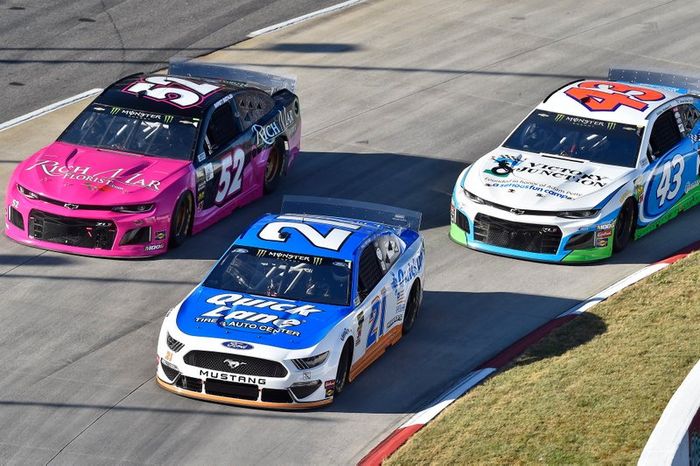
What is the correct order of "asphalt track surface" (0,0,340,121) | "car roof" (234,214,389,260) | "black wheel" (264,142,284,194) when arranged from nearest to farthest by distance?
"car roof" (234,214,389,260), "black wheel" (264,142,284,194), "asphalt track surface" (0,0,340,121)

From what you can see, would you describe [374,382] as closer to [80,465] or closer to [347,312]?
[347,312]

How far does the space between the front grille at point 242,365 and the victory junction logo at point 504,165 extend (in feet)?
19.7

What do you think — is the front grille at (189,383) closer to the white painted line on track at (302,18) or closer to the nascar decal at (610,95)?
the nascar decal at (610,95)

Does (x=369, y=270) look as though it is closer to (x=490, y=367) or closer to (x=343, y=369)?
(x=343, y=369)

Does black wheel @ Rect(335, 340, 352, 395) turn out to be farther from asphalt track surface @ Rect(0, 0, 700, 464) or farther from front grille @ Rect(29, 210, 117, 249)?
front grille @ Rect(29, 210, 117, 249)

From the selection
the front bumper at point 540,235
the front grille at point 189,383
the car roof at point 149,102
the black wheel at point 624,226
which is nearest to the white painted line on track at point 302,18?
the car roof at point 149,102

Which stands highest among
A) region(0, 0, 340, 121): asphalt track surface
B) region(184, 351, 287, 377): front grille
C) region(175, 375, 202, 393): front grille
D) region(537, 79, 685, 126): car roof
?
region(537, 79, 685, 126): car roof

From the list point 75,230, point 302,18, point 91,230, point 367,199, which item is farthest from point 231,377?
point 302,18

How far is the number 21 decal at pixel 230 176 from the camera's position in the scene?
1859 centimetres

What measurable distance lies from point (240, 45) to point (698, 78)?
9.29 metres

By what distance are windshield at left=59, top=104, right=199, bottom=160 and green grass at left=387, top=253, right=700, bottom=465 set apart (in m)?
5.72

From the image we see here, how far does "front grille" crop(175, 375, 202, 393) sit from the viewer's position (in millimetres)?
13227

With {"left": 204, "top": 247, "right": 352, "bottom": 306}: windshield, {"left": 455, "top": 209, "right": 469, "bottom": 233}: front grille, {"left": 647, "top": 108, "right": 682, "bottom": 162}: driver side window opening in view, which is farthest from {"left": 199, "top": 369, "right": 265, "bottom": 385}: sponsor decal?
{"left": 647, "top": 108, "right": 682, "bottom": 162}: driver side window opening

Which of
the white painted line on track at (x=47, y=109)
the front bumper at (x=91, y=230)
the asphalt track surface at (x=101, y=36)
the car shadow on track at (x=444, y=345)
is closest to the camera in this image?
the car shadow on track at (x=444, y=345)
